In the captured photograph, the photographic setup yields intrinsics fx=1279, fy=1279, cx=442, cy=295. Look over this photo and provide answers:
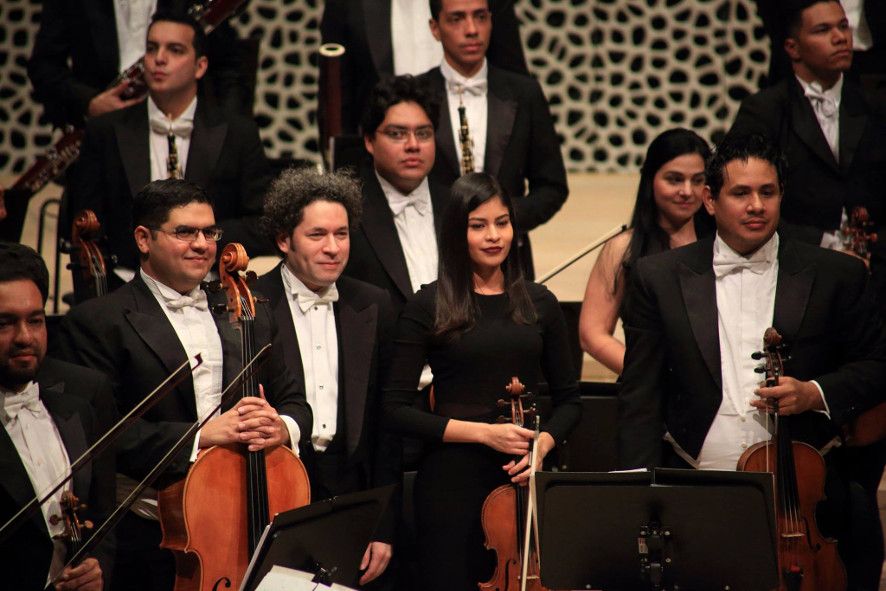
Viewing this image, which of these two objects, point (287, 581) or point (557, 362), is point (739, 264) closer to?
point (557, 362)

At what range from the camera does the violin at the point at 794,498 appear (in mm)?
2921

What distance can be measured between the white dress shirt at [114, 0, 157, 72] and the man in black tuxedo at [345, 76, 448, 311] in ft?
3.79

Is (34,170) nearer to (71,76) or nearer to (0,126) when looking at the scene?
(71,76)

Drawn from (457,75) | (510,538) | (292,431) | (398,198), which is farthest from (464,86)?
→ (510,538)

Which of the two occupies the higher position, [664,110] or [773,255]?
[664,110]

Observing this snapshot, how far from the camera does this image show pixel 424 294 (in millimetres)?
3494

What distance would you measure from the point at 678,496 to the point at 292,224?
4.50 feet

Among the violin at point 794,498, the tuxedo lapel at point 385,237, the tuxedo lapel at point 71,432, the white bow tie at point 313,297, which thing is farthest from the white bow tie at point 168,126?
the violin at point 794,498

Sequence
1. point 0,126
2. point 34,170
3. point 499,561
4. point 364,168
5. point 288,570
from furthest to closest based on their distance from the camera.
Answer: point 0,126 → point 34,170 → point 364,168 → point 499,561 → point 288,570

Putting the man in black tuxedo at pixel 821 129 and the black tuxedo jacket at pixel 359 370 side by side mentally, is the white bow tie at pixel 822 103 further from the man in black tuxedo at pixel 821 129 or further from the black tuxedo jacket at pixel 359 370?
the black tuxedo jacket at pixel 359 370

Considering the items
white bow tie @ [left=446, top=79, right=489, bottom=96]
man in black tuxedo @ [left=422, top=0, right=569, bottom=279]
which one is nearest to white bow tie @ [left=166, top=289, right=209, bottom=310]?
man in black tuxedo @ [left=422, top=0, right=569, bottom=279]

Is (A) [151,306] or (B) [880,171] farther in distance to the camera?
(B) [880,171]

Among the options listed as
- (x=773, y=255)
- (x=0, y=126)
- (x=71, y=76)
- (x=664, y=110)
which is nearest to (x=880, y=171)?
(x=773, y=255)

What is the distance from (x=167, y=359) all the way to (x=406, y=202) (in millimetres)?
1069
